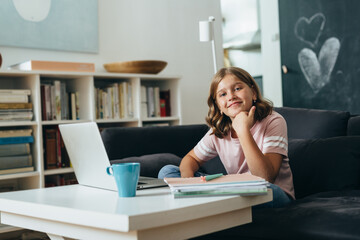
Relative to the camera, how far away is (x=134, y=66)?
346 centimetres

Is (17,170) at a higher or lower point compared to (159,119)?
lower

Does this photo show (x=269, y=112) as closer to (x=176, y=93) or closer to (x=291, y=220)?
(x=291, y=220)

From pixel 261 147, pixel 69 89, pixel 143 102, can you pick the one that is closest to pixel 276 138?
pixel 261 147

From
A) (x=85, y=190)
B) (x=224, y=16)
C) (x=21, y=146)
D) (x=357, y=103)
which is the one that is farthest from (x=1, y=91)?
(x=224, y=16)

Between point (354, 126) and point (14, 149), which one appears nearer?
point (354, 126)

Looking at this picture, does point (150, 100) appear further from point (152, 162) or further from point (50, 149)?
point (152, 162)

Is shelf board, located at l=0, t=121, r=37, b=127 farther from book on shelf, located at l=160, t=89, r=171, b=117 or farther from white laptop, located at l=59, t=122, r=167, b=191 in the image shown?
white laptop, located at l=59, t=122, r=167, b=191

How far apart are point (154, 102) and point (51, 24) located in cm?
99

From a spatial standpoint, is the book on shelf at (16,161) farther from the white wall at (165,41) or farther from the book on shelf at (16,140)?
the white wall at (165,41)

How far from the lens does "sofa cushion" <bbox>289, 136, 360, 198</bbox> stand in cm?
207

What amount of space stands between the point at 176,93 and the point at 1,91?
4.61 ft

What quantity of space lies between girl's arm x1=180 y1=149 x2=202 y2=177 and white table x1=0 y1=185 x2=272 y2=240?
0.53 meters

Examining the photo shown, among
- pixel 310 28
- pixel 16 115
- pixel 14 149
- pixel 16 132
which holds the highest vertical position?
pixel 310 28

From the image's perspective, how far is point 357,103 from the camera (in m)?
3.99
